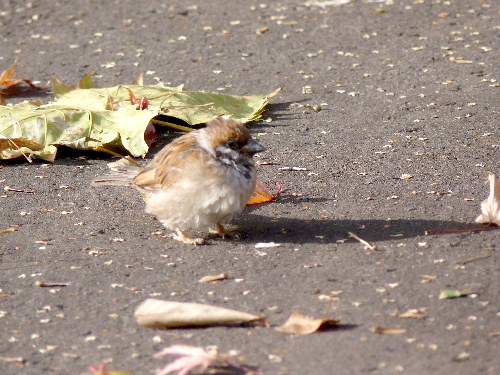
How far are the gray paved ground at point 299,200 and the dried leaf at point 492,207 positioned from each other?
0.32ft

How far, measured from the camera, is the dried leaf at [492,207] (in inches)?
201

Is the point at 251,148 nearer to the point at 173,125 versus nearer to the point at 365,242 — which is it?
the point at 365,242

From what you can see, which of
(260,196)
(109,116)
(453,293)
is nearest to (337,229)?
(260,196)

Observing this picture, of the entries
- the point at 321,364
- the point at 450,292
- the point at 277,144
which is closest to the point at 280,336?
the point at 321,364

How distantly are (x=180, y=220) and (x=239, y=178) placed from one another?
401 mm

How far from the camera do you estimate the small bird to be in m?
5.11

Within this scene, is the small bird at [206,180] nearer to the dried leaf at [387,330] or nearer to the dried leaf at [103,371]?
the dried leaf at [387,330]

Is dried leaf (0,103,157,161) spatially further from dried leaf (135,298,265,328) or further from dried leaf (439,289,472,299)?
dried leaf (439,289,472,299)

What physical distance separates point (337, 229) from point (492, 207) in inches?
33.4

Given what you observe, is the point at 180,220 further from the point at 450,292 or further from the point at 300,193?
the point at 450,292

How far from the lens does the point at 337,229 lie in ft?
17.5

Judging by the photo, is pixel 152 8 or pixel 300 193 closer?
pixel 300 193

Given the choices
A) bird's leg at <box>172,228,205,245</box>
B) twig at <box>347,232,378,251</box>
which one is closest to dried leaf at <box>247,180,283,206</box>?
bird's leg at <box>172,228,205,245</box>

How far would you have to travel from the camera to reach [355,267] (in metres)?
4.77
